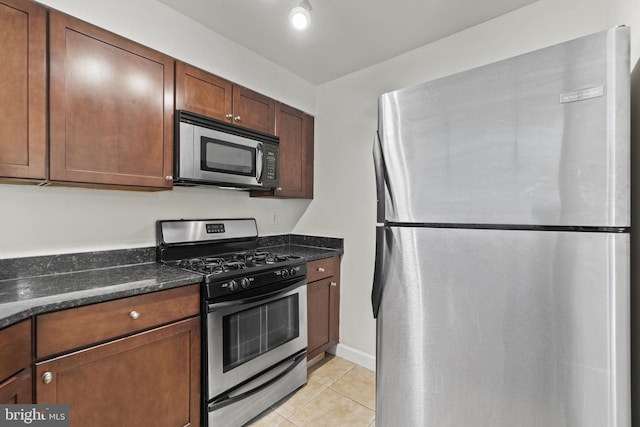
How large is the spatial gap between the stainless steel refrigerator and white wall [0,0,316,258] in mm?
1449

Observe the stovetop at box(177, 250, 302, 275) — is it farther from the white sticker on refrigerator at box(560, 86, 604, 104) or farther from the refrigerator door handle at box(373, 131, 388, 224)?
the white sticker on refrigerator at box(560, 86, 604, 104)

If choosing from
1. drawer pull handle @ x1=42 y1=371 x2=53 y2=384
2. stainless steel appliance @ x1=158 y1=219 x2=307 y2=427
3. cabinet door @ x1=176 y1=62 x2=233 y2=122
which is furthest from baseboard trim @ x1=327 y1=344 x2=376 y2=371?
cabinet door @ x1=176 y1=62 x2=233 y2=122

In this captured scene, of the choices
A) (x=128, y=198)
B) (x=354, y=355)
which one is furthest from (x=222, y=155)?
(x=354, y=355)

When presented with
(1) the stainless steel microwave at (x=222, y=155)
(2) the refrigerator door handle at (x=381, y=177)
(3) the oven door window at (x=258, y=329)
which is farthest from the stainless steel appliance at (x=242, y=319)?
(2) the refrigerator door handle at (x=381, y=177)

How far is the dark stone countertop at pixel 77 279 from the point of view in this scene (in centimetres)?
115

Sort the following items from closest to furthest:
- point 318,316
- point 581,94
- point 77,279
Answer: point 581,94 → point 77,279 → point 318,316

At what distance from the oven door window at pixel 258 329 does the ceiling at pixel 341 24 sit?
6.06ft

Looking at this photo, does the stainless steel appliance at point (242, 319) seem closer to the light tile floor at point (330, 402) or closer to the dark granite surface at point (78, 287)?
the light tile floor at point (330, 402)

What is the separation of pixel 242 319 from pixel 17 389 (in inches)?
37.0

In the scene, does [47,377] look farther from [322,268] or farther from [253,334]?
[322,268]

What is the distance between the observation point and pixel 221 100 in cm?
207

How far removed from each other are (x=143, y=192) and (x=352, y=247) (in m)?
1.66

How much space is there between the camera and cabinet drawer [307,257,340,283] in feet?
7.63
